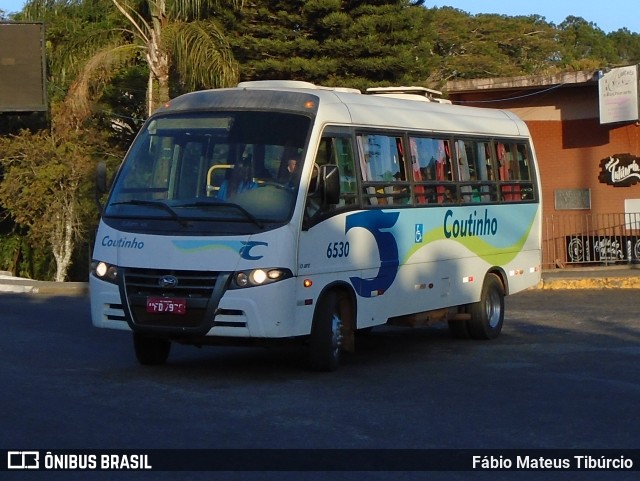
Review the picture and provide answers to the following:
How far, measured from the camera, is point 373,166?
1277 cm

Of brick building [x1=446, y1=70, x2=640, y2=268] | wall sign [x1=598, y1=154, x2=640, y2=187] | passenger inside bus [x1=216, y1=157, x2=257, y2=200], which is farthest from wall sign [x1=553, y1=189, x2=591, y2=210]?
passenger inside bus [x1=216, y1=157, x2=257, y2=200]

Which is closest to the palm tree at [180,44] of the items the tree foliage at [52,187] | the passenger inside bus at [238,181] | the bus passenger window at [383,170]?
the tree foliage at [52,187]

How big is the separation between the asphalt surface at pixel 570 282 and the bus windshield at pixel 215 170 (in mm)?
13144

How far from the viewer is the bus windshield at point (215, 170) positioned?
36.7 ft

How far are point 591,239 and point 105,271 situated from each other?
19713 millimetres

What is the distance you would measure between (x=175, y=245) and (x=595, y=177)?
820 inches

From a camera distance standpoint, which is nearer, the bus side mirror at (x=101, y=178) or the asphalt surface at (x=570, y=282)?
the bus side mirror at (x=101, y=178)

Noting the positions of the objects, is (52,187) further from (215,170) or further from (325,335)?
(325,335)

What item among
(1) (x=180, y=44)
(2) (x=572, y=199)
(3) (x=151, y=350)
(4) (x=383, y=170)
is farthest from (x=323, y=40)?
(3) (x=151, y=350)

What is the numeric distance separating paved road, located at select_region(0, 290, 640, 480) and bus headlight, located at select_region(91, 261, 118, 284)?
0.95 metres

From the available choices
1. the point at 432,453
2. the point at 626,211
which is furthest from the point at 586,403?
the point at 626,211

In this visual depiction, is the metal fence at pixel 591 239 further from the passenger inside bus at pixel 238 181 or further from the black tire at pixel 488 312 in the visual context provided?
the passenger inside bus at pixel 238 181

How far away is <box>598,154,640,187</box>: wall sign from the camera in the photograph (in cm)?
2906

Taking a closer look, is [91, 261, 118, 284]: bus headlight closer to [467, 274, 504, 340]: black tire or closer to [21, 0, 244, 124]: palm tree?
[467, 274, 504, 340]: black tire
